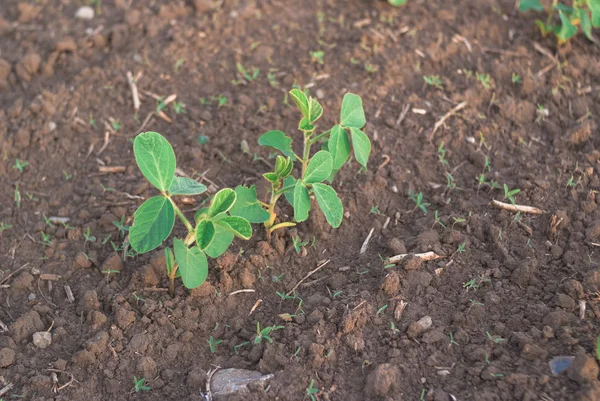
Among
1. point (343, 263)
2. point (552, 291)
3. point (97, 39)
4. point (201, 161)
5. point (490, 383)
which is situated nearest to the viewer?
point (490, 383)

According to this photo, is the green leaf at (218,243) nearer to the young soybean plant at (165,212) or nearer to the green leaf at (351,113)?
the young soybean plant at (165,212)

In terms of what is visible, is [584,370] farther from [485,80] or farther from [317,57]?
[317,57]

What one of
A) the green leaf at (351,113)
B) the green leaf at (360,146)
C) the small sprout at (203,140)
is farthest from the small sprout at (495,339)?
the small sprout at (203,140)

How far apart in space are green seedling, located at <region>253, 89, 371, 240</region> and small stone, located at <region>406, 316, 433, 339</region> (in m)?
0.44

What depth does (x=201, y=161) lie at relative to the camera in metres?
3.04

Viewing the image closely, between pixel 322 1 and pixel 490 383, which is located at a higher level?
pixel 322 1

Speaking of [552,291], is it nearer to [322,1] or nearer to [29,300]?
[29,300]

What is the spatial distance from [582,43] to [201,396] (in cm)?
275

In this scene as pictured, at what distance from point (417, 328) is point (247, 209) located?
28.9 inches

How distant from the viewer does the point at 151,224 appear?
7.32 feet

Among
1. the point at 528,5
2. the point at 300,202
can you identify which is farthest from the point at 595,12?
the point at 300,202

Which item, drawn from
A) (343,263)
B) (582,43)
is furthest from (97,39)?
(582,43)

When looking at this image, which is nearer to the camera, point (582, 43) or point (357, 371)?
point (357, 371)

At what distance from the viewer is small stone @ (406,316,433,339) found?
2.37m
